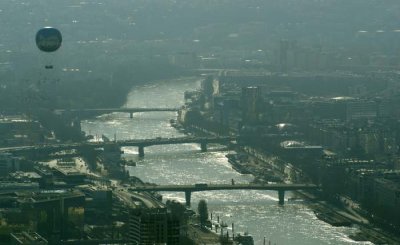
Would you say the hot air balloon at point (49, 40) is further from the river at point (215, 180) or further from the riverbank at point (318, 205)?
the riverbank at point (318, 205)

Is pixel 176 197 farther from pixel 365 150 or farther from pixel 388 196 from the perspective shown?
pixel 365 150

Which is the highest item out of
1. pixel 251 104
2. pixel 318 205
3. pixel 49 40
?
pixel 49 40

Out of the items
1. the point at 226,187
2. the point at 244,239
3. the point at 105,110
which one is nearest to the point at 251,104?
the point at 105,110

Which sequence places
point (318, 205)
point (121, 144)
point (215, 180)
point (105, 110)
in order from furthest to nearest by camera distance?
point (105, 110)
point (121, 144)
point (215, 180)
point (318, 205)

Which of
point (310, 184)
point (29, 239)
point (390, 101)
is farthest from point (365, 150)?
point (29, 239)

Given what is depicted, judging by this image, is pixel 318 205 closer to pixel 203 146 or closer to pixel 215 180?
pixel 215 180

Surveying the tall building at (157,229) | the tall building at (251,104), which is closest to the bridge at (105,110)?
the tall building at (251,104)
